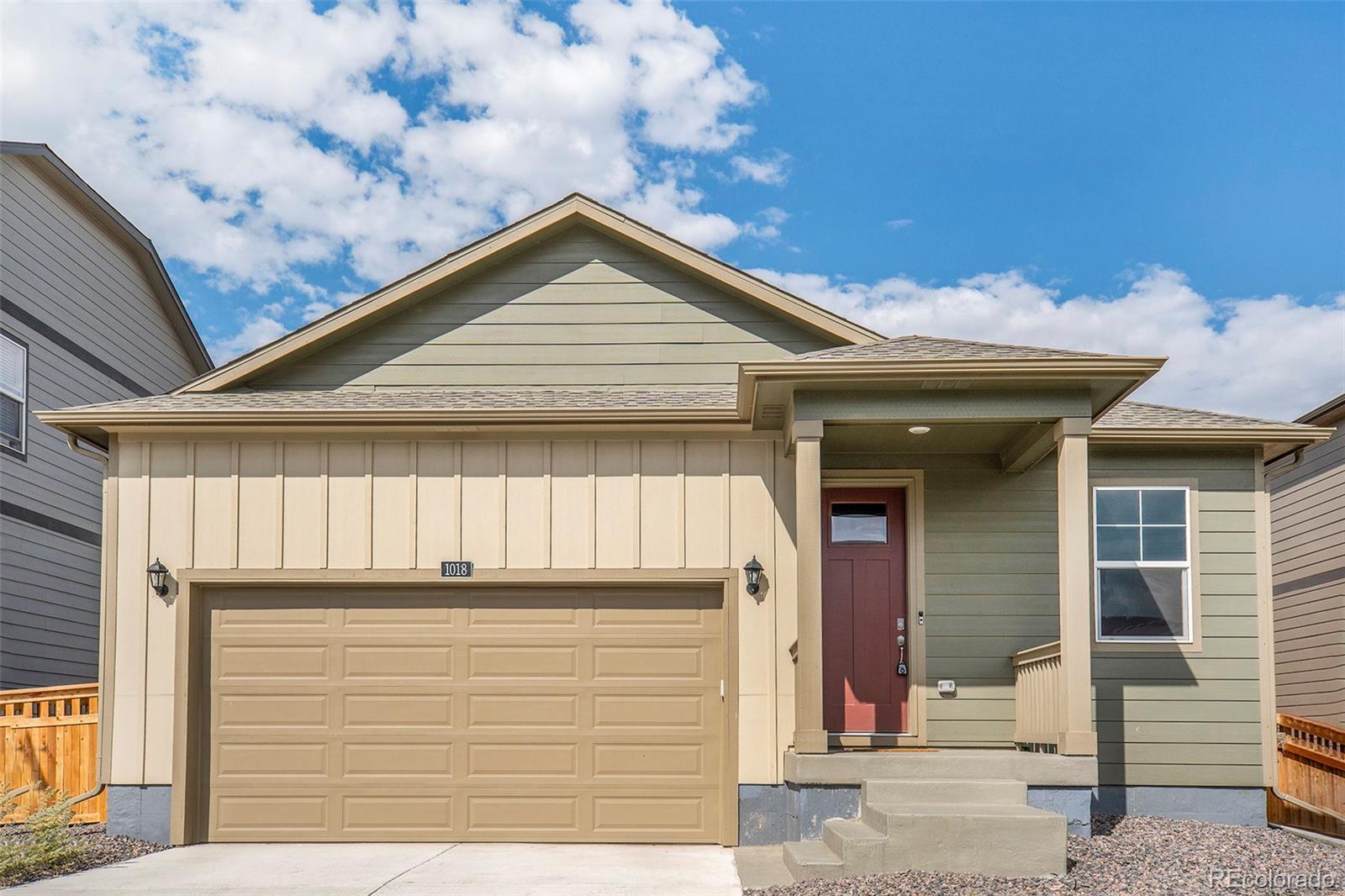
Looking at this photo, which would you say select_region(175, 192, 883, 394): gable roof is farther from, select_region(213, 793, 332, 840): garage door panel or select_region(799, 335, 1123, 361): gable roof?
select_region(213, 793, 332, 840): garage door panel

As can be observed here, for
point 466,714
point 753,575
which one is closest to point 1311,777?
point 753,575

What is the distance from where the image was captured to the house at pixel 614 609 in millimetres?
8836

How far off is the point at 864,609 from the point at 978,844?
310cm

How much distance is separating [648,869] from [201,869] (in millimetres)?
2961

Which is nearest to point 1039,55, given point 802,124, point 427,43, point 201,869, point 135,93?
point 802,124

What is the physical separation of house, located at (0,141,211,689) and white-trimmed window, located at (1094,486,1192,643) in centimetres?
1071

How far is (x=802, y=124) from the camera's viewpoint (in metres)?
24.0

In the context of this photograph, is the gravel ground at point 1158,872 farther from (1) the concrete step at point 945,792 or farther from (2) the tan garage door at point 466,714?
(2) the tan garage door at point 466,714

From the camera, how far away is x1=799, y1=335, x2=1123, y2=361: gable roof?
766cm

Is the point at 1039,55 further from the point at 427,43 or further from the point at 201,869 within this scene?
the point at 201,869

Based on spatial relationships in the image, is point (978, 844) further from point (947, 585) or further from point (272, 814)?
point (272, 814)

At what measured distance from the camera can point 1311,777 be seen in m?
10.4

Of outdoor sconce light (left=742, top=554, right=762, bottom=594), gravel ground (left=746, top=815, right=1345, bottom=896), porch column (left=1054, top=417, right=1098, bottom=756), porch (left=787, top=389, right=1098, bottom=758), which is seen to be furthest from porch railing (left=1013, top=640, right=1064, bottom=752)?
outdoor sconce light (left=742, top=554, right=762, bottom=594)
